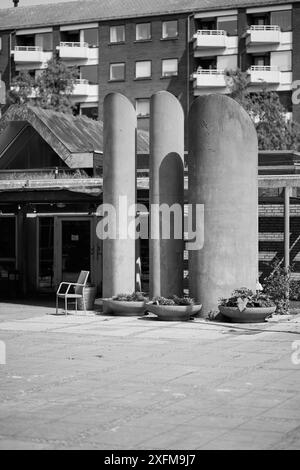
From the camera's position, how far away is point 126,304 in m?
20.6

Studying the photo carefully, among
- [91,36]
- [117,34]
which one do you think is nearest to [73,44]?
[91,36]

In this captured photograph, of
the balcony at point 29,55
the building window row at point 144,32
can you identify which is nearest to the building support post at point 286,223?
the building window row at point 144,32

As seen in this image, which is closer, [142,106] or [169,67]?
[169,67]

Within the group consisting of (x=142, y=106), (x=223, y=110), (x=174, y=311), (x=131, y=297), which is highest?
(x=142, y=106)

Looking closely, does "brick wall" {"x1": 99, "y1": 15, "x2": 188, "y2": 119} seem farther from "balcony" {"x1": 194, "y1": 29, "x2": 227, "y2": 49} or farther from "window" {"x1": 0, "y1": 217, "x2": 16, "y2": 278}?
"window" {"x1": 0, "y1": 217, "x2": 16, "y2": 278}

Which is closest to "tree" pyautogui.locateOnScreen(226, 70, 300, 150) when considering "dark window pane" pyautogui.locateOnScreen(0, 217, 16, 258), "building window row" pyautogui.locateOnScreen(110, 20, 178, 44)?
"building window row" pyautogui.locateOnScreen(110, 20, 178, 44)

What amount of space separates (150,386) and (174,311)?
8098 mm

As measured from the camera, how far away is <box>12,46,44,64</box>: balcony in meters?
68.7

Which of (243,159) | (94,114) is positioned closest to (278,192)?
(243,159)

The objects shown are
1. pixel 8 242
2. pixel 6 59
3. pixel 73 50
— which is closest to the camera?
pixel 8 242

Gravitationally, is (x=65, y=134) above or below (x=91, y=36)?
below

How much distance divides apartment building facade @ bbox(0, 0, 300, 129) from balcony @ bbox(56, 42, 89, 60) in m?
0.07

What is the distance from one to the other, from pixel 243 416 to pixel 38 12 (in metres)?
65.4

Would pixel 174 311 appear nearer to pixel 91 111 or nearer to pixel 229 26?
pixel 229 26
